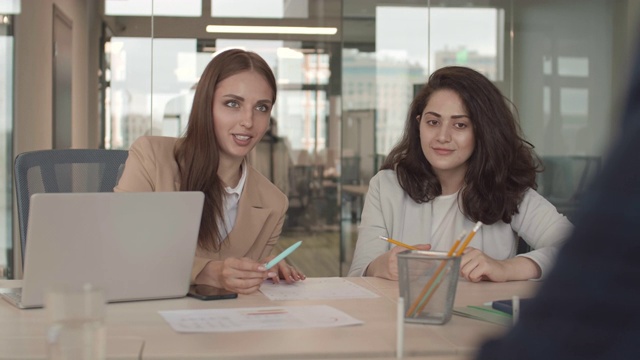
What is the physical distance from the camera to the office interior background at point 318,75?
5.20 m

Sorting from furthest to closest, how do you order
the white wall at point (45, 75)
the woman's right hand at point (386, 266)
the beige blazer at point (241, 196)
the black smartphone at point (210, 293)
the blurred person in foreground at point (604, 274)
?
the white wall at point (45, 75)
the beige blazer at point (241, 196)
the woman's right hand at point (386, 266)
the black smartphone at point (210, 293)
the blurred person in foreground at point (604, 274)

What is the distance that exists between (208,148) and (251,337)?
1.19 metres

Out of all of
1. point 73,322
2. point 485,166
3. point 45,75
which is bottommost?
point 73,322

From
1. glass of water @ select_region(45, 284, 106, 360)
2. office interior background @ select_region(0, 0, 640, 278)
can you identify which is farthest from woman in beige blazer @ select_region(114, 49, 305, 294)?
office interior background @ select_region(0, 0, 640, 278)

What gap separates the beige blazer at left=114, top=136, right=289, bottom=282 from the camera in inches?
96.7

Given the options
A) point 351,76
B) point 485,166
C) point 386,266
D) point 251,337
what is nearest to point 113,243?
point 251,337

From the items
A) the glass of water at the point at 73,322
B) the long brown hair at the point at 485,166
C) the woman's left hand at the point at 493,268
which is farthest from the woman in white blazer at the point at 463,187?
the glass of water at the point at 73,322

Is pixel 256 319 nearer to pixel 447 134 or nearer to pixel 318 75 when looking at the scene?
pixel 447 134

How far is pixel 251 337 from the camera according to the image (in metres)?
1.49

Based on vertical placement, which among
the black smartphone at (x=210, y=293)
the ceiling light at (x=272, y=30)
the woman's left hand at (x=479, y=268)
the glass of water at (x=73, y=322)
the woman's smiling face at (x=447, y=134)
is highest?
the ceiling light at (x=272, y=30)

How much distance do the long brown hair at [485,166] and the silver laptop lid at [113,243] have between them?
1.14 metres

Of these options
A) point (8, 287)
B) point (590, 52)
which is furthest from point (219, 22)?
point (8, 287)

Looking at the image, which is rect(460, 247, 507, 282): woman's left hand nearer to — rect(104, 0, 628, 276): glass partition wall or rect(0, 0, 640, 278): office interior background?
rect(0, 0, 640, 278): office interior background

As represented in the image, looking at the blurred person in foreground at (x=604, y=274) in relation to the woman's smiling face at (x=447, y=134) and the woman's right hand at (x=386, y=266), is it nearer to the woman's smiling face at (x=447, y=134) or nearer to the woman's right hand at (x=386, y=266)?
the woman's right hand at (x=386, y=266)
